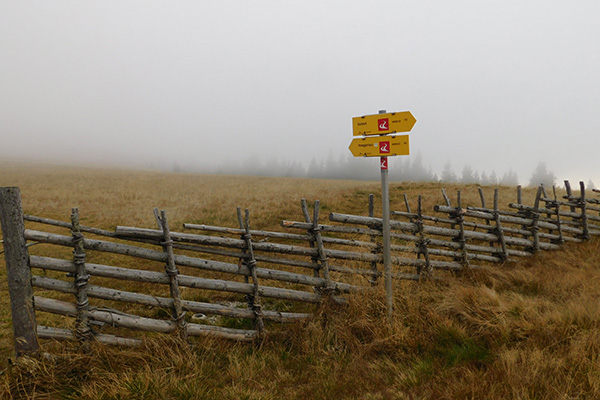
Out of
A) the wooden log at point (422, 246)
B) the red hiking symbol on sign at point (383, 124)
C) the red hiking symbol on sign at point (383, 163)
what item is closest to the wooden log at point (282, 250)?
the wooden log at point (422, 246)

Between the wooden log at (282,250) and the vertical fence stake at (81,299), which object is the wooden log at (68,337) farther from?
the wooden log at (282,250)

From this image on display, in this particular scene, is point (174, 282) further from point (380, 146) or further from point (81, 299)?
point (380, 146)

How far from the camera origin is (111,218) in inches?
463

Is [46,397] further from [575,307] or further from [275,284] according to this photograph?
[575,307]

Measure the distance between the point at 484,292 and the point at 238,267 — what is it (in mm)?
2928

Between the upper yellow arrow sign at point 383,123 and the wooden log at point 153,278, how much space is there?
2.12m

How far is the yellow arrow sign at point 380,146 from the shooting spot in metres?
3.28

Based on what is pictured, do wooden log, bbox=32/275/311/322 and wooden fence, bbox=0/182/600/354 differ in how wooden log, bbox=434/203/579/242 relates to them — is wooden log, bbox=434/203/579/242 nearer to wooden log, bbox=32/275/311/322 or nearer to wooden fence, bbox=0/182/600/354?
wooden fence, bbox=0/182/600/354

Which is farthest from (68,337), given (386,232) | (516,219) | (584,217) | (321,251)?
(584,217)

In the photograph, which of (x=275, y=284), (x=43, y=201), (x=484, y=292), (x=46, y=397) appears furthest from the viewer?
(x=43, y=201)

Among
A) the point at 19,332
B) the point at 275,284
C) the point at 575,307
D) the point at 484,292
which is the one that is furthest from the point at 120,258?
the point at 575,307

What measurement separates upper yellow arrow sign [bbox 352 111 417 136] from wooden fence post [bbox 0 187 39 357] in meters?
3.32

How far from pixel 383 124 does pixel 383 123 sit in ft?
0.04

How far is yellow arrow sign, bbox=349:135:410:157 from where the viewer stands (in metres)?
3.28
